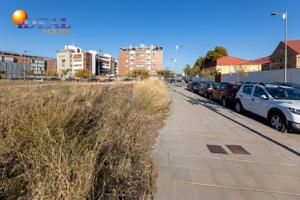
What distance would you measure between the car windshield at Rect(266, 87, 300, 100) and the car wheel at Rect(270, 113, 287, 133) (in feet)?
3.29

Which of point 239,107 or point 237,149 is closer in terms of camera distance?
point 237,149

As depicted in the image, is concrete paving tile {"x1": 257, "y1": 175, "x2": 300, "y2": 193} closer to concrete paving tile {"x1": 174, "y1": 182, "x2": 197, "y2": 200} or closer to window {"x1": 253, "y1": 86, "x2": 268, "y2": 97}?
concrete paving tile {"x1": 174, "y1": 182, "x2": 197, "y2": 200}

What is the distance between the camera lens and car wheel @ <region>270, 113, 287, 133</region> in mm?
6914

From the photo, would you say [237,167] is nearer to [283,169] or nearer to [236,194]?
[283,169]

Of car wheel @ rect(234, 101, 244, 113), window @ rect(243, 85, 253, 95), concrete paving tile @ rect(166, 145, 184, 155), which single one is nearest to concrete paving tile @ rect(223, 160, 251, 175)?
concrete paving tile @ rect(166, 145, 184, 155)

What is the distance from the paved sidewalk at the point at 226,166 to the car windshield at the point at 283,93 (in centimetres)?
197

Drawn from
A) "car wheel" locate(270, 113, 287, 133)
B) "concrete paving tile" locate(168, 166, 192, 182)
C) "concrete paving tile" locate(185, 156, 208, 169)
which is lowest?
"concrete paving tile" locate(168, 166, 192, 182)

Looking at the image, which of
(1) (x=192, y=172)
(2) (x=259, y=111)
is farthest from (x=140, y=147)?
(2) (x=259, y=111)

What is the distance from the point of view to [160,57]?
Result: 121438mm

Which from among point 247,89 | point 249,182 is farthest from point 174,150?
point 247,89

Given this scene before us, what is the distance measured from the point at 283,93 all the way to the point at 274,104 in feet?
4.00

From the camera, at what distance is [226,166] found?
161 inches

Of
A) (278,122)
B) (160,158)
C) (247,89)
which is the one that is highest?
(247,89)

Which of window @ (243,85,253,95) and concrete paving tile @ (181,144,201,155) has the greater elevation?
window @ (243,85,253,95)
